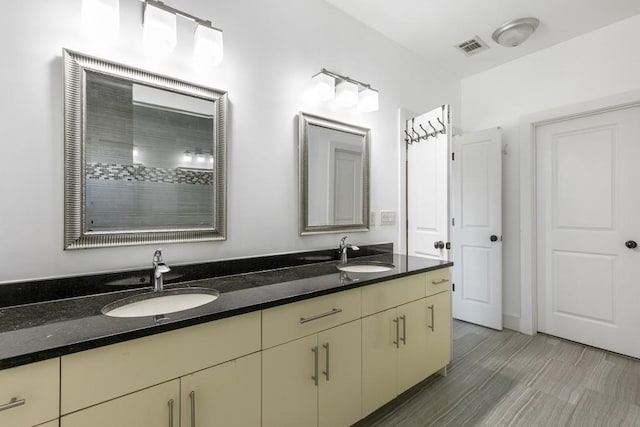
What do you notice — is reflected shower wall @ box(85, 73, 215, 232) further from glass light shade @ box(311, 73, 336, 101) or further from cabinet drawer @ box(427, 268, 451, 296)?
cabinet drawer @ box(427, 268, 451, 296)

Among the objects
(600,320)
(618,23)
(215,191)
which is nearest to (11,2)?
(215,191)

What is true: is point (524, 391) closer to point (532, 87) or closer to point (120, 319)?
point (120, 319)

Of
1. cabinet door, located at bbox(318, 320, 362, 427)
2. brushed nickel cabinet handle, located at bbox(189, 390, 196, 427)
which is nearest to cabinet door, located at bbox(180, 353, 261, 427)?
brushed nickel cabinet handle, located at bbox(189, 390, 196, 427)

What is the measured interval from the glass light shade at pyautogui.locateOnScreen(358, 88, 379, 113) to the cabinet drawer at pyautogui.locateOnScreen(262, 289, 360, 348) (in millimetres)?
1381

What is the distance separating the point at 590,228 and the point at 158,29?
11.5 ft

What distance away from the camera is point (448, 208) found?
7.47 feet

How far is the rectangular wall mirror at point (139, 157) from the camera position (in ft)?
4.11

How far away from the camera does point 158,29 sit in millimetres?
1359

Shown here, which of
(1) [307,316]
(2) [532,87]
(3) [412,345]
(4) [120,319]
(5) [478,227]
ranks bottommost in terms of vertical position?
(3) [412,345]

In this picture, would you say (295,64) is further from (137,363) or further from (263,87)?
(137,363)

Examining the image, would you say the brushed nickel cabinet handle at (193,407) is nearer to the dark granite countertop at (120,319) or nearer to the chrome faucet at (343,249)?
the dark granite countertop at (120,319)

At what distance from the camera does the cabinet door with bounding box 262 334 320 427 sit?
3.92ft

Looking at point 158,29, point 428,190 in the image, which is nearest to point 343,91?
point 428,190

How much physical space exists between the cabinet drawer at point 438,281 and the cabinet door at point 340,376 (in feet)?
2.24
